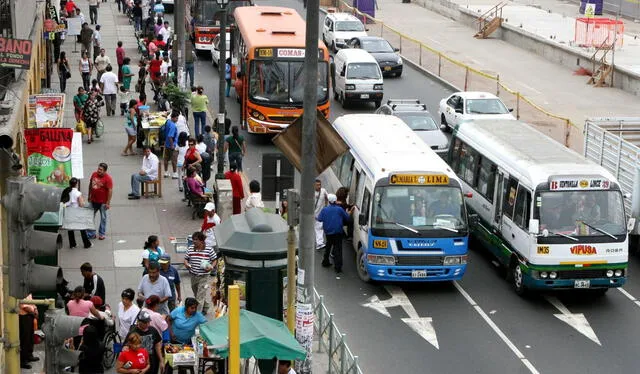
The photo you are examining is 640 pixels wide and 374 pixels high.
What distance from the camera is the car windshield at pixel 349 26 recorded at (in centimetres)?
5000

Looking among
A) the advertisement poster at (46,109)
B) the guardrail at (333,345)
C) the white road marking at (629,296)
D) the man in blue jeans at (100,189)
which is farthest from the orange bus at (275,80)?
the guardrail at (333,345)

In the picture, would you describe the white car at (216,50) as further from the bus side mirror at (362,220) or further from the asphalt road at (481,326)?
the bus side mirror at (362,220)

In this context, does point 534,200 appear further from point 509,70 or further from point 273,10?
point 509,70

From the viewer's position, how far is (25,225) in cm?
991

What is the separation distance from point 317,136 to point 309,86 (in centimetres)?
62

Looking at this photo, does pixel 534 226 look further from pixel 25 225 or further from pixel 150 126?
pixel 150 126

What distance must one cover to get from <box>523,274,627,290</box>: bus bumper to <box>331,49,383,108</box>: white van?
17.1 m

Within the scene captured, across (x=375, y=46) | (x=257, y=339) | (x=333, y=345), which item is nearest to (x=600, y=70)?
(x=375, y=46)

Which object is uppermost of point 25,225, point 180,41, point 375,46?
point 25,225

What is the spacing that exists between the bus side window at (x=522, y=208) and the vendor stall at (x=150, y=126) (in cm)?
1136

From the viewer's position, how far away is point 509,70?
4766 cm

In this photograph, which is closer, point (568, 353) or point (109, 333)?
point (109, 333)

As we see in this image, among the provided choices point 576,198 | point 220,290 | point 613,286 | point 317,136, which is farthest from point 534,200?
point 317,136

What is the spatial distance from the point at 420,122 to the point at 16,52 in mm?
13073
